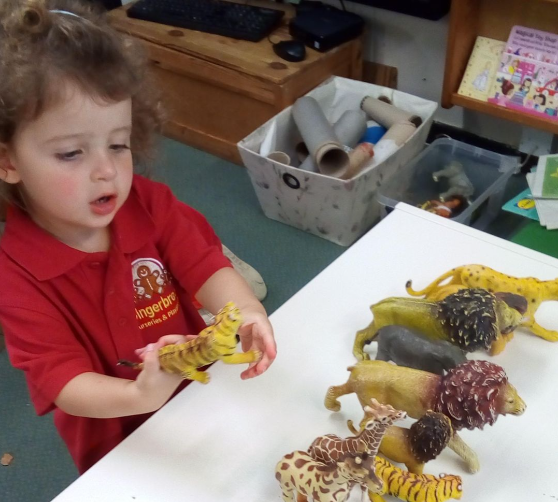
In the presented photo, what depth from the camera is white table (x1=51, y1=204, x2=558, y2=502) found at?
1.85ft

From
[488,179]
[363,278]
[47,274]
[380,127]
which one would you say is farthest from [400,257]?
[380,127]

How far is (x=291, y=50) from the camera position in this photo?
1623 millimetres

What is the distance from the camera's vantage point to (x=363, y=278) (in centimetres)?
77

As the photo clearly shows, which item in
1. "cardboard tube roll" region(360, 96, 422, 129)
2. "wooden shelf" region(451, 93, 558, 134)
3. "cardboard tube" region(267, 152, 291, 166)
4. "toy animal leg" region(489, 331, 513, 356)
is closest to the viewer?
"toy animal leg" region(489, 331, 513, 356)

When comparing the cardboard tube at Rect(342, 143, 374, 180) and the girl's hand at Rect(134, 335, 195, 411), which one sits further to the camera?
the cardboard tube at Rect(342, 143, 374, 180)

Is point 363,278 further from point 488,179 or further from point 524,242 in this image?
point 488,179

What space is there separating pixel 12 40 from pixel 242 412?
1.40ft

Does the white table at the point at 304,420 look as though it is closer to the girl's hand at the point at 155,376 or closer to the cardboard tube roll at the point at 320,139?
the girl's hand at the point at 155,376

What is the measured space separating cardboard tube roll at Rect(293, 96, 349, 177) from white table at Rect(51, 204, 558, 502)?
75 centimetres

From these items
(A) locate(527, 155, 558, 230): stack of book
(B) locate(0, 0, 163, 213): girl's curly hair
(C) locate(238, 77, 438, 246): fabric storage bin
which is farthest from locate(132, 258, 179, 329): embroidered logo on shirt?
(A) locate(527, 155, 558, 230): stack of book

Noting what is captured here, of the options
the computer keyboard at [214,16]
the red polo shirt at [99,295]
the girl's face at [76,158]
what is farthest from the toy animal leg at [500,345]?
the computer keyboard at [214,16]

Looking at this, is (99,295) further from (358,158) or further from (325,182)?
(358,158)

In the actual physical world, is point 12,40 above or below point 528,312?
above

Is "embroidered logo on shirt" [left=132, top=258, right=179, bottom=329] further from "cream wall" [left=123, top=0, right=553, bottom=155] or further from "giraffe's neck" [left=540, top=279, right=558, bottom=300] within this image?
"cream wall" [left=123, top=0, right=553, bottom=155]
